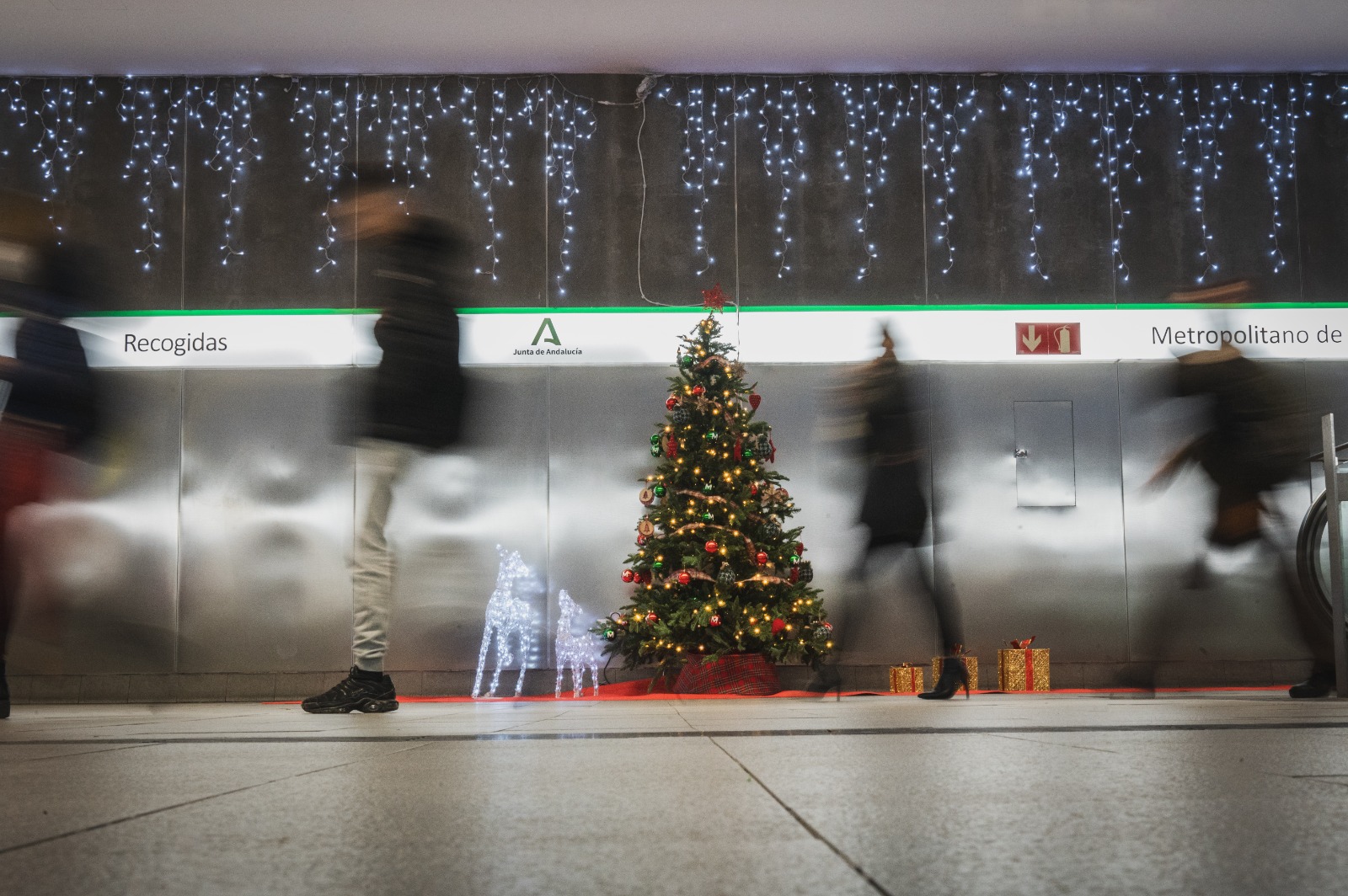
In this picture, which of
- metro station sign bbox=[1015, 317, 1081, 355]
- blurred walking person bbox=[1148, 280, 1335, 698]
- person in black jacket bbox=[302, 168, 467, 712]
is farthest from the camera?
metro station sign bbox=[1015, 317, 1081, 355]

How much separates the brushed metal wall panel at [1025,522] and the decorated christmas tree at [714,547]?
1.66 metres

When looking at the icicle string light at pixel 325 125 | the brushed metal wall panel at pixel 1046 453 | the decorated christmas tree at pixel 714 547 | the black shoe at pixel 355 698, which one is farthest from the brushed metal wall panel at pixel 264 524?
the brushed metal wall panel at pixel 1046 453

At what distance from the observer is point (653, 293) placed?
802 centimetres

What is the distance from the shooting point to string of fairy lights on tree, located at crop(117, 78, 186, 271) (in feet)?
26.6

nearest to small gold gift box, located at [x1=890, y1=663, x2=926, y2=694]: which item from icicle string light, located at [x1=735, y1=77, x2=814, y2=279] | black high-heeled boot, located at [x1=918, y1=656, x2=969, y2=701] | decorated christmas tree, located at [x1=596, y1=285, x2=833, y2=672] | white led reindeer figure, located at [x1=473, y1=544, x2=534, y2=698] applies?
decorated christmas tree, located at [x1=596, y1=285, x2=833, y2=672]

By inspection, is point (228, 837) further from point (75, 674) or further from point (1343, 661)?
point (75, 674)

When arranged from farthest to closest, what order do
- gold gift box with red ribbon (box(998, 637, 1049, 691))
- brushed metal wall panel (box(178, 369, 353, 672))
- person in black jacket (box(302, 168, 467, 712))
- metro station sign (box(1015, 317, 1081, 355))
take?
metro station sign (box(1015, 317, 1081, 355)), brushed metal wall panel (box(178, 369, 353, 672)), gold gift box with red ribbon (box(998, 637, 1049, 691)), person in black jacket (box(302, 168, 467, 712))

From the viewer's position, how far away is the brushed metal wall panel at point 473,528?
770 cm

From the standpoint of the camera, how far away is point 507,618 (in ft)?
25.3

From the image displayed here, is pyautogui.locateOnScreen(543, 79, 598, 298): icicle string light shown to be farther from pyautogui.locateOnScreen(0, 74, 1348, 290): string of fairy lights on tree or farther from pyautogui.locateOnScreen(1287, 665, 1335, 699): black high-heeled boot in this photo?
pyautogui.locateOnScreen(1287, 665, 1335, 699): black high-heeled boot

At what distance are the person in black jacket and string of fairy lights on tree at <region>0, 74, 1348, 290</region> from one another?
4.49 meters

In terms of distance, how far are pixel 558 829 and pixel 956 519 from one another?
Answer: 719 cm

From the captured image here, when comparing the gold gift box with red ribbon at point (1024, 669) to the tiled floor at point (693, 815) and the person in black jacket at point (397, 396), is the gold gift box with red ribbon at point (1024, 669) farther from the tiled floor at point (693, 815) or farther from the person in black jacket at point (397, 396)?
the tiled floor at point (693, 815)

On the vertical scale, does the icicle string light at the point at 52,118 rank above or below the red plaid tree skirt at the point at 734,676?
above
